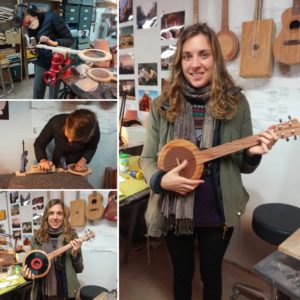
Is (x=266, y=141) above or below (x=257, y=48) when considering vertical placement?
below

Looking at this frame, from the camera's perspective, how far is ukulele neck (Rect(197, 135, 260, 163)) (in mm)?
1162

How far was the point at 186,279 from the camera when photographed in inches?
56.9

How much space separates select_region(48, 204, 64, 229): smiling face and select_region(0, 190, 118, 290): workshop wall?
0.03 meters

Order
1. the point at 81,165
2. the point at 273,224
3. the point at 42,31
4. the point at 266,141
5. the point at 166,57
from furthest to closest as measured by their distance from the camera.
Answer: the point at 166,57
the point at 273,224
the point at 266,141
the point at 81,165
the point at 42,31

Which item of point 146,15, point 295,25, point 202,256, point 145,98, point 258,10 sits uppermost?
point 146,15

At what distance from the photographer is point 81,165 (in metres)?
1.02

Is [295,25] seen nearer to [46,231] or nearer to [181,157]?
[181,157]

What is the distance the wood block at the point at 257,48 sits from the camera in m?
1.76

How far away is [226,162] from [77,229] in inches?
23.6

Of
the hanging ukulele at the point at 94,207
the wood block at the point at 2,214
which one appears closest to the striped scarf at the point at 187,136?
the hanging ukulele at the point at 94,207

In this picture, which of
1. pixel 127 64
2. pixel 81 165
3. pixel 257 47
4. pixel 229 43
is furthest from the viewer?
pixel 127 64

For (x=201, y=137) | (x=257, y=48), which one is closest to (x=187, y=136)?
(x=201, y=137)

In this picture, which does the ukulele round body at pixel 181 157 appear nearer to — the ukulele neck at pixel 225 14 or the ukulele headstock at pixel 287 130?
the ukulele headstock at pixel 287 130

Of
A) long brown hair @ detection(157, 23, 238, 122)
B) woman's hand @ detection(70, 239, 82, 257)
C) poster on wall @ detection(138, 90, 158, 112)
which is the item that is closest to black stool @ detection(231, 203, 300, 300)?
long brown hair @ detection(157, 23, 238, 122)
